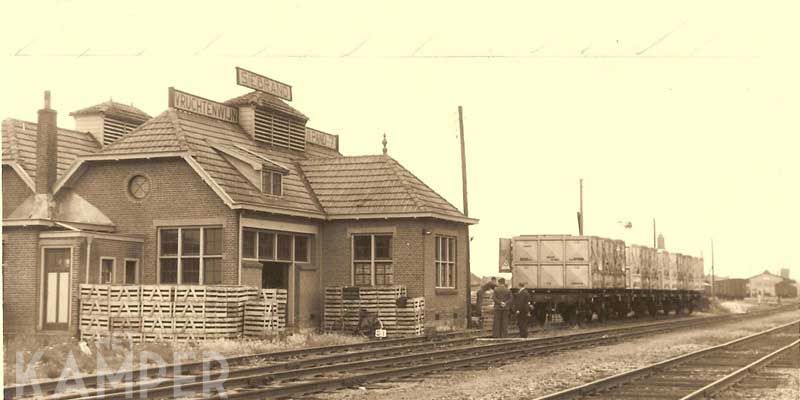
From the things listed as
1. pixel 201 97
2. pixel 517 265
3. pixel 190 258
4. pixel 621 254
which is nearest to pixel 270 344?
pixel 190 258

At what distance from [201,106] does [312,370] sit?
16.0 meters

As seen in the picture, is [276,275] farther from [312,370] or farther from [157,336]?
[312,370]

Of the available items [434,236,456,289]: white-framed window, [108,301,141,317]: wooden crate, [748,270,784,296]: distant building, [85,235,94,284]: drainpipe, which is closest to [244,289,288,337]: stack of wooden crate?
[108,301,141,317]: wooden crate

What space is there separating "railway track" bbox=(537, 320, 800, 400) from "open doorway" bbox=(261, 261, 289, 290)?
39.1ft

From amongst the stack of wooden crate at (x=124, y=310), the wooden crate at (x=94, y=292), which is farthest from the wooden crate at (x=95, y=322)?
the wooden crate at (x=94, y=292)

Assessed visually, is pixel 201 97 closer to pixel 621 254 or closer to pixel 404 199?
pixel 404 199

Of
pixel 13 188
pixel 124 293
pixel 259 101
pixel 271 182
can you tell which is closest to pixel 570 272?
pixel 271 182

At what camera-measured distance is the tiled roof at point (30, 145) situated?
27.1 m

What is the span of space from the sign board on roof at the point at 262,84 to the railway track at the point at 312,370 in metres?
10.7

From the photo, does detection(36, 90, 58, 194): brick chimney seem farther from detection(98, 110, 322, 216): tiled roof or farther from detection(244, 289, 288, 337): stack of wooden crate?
detection(244, 289, 288, 337): stack of wooden crate

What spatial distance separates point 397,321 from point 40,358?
39.4 ft

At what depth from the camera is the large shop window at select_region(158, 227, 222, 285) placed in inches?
960

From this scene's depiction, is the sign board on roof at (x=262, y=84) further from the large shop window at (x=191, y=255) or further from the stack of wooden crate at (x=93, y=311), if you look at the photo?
the stack of wooden crate at (x=93, y=311)

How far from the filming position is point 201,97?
29.0 metres
